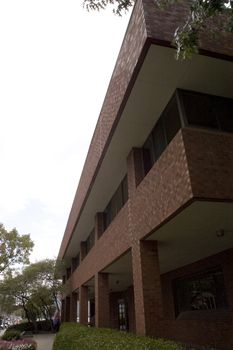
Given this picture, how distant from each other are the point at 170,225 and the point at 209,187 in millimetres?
1730

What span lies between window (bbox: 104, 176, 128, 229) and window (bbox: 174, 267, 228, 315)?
12.6ft

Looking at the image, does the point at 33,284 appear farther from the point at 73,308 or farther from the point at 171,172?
the point at 171,172

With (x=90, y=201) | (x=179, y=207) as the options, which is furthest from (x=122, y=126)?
(x=90, y=201)

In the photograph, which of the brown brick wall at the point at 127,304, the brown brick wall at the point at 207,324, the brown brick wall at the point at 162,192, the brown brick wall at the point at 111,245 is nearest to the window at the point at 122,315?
the brown brick wall at the point at 127,304

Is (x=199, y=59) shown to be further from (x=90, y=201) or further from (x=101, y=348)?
(x=90, y=201)

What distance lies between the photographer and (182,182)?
232 inches

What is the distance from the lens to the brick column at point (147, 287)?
7364mm

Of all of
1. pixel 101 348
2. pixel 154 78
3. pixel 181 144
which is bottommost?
pixel 101 348

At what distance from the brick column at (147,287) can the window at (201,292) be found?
3.08 metres

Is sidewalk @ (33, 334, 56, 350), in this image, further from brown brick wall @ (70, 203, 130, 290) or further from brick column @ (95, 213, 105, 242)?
brick column @ (95, 213, 105, 242)

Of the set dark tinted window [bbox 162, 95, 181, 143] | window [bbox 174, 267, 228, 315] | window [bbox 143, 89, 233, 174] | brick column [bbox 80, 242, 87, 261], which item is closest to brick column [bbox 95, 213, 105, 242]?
window [bbox 174, 267, 228, 315]

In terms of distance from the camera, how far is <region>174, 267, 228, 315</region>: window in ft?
32.1

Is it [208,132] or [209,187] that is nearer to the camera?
[209,187]

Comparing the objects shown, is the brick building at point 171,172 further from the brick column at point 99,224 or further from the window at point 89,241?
the window at point 89,241
